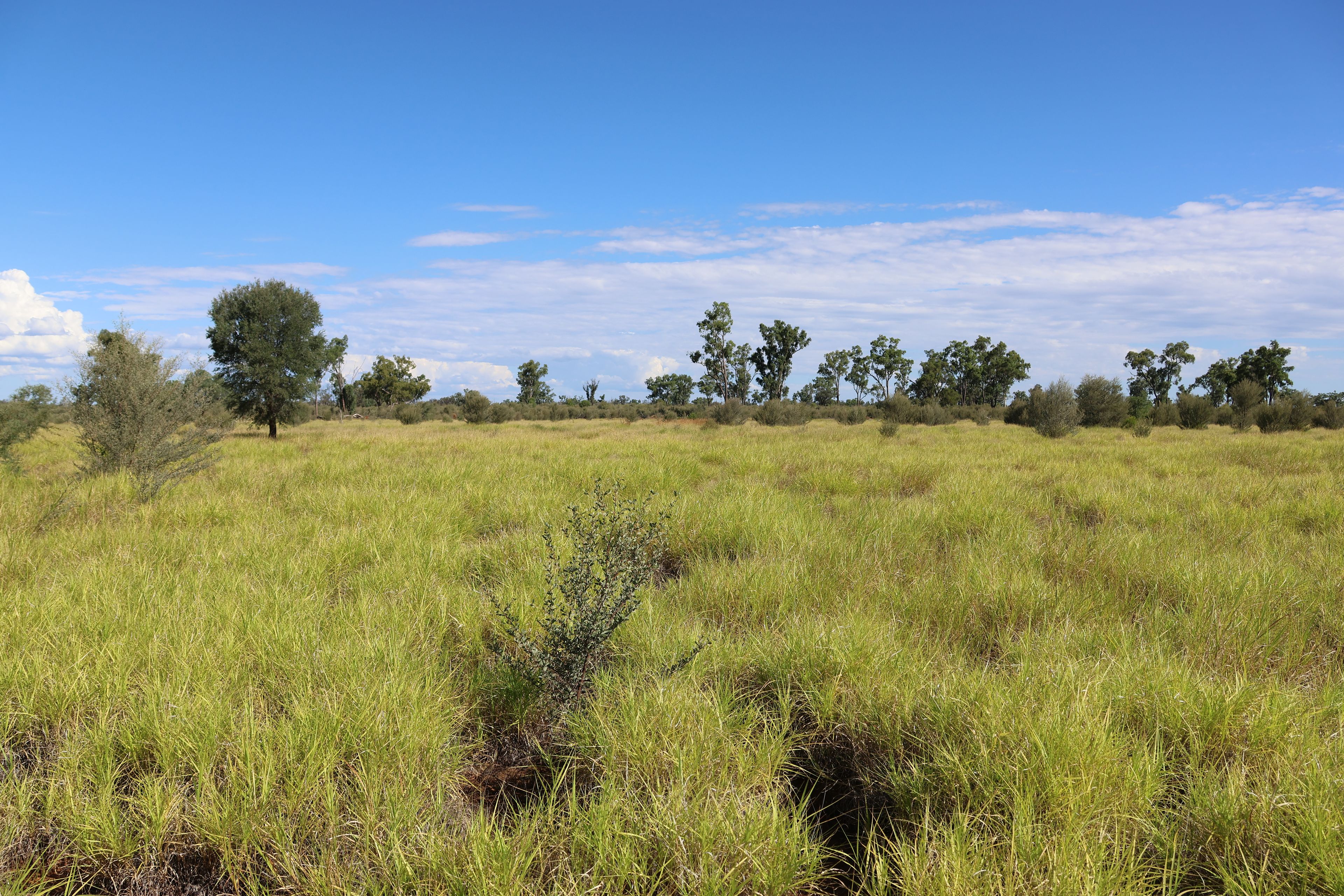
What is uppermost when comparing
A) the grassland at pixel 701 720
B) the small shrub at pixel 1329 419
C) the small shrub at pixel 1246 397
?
the small shrub at pixel 1246 397

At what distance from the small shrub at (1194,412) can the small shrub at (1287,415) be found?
2248mm

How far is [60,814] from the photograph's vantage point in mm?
1967

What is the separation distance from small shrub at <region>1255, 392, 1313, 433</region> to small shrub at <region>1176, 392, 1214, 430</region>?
2.25 meters

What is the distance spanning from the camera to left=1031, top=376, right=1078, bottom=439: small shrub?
21.6 meters

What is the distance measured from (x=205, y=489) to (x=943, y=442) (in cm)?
1609

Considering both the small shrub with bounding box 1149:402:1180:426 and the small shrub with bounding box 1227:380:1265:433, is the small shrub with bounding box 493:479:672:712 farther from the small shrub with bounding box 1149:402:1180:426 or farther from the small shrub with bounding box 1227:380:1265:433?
the small shrub with bounding box 1227:380:1265:433

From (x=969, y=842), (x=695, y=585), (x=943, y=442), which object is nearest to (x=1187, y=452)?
(x=943, y=442)

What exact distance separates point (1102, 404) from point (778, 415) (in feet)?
51.8

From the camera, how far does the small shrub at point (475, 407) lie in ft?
128

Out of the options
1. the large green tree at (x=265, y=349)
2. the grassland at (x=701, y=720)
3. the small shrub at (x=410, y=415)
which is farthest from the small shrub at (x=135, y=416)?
the small shrub at (x=410, y=415)

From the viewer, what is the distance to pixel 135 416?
8.15 metres

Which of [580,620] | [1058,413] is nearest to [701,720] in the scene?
[580,620]

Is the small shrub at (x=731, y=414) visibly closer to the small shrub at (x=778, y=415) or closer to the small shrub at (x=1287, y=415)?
the small shrub at (x=778, y=415)

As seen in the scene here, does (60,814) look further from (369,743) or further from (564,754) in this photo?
(564,754)
